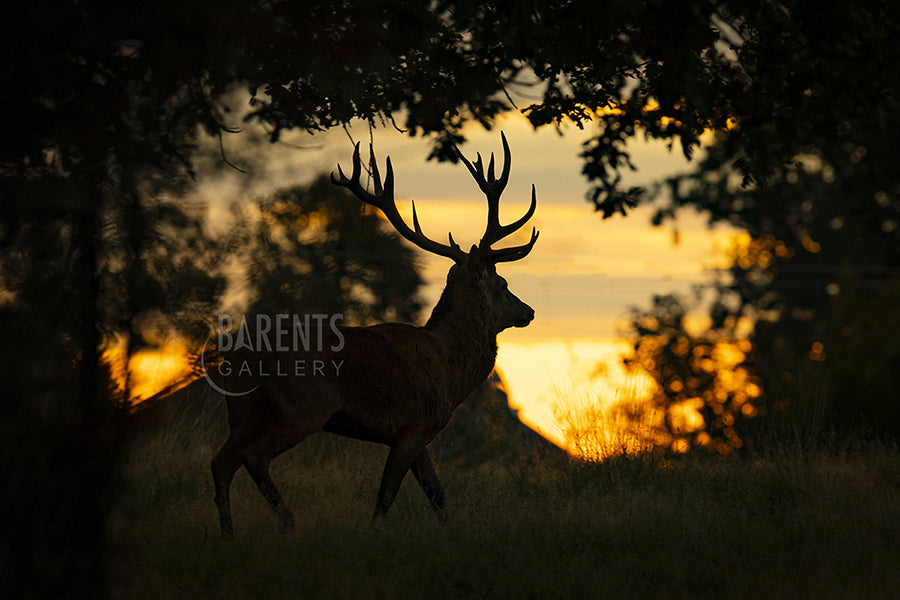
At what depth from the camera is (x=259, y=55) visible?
747 centimetres

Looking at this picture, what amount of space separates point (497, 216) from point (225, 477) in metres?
3.29

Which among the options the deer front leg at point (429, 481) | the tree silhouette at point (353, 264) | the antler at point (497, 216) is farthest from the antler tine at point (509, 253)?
the tree silhouette at point (353, 264)

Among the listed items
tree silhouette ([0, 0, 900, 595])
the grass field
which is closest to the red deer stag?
the grass field

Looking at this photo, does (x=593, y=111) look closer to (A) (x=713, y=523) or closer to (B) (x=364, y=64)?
(B) (x=364, y=64)

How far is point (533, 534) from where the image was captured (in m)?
7.89

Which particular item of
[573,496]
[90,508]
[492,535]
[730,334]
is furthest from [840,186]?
[90,508]

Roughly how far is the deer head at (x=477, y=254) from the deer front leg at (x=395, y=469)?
124 centimetres

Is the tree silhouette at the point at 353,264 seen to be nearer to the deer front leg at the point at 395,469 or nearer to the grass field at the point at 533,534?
the grass field at the point at 533,534

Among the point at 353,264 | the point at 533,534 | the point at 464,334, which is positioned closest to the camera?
the point at 533,534

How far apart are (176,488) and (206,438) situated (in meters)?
2.78

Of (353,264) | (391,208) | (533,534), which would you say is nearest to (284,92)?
(391,208)

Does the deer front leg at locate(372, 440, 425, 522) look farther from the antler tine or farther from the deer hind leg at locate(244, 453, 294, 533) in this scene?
the antler tine

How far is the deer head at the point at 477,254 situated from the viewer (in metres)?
9.62

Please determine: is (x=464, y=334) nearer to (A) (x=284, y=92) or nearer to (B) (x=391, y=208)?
(B) (x=391, y=208)
